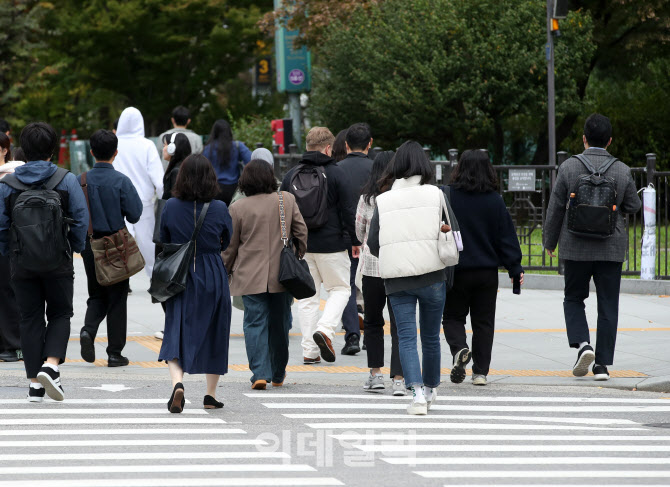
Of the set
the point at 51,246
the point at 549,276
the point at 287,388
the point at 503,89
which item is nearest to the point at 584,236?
the point at 287,388

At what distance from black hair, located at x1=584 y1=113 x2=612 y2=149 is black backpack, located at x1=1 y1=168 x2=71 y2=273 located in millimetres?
3958

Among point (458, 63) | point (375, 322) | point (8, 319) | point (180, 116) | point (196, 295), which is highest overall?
point (458, 63)

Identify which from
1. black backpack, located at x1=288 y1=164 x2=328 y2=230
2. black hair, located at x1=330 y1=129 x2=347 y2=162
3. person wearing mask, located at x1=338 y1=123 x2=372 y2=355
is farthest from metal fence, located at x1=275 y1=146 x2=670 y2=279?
black backpack, located at x1=288 y1=164 x2=328 y2=230

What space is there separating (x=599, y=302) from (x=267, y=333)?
2539mm

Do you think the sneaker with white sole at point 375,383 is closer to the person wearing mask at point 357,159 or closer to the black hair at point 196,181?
the person wearing mask at point 357,159

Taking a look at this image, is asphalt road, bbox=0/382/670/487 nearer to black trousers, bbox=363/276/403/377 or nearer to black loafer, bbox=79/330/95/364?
black trousers, bbox=363/276/403/377

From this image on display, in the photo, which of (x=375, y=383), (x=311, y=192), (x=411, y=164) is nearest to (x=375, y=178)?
(x=411, y=164)

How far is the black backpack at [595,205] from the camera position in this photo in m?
8.88

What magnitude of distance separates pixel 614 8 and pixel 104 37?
15218 millimetres

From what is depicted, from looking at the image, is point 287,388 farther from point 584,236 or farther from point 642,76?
point 642,76

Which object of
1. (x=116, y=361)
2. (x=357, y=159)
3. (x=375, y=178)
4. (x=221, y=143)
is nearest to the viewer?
(x=375, y=178)

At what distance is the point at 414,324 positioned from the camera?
7734 millimetres

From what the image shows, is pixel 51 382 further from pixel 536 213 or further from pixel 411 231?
pixel 536 213

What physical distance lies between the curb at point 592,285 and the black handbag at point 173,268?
22.9ft
